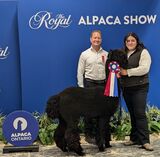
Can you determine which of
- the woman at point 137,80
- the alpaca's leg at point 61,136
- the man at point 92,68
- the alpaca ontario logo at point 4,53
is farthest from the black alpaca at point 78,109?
the alpaca ontario logo at point 4,53

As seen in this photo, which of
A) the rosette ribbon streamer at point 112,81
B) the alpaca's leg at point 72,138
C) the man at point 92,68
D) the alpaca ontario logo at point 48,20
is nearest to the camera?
the alpaca's leg at point 72,138

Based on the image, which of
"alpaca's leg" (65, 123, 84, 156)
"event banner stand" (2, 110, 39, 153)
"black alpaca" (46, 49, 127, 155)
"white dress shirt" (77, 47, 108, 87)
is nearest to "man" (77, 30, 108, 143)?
"white dress shirt" (77, 47, 108, 87)

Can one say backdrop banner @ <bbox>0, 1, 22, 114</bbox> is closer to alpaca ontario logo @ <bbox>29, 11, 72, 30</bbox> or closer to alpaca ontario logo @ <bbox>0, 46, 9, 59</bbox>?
alpaca ontario logo @ <bbox>0, 46, 9, 59</bbox>

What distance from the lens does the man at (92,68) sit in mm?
5168

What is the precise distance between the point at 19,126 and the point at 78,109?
0.77 metres

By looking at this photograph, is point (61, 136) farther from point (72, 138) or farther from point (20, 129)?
point (20, 129)

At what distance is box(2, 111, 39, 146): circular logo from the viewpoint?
4.73 meters

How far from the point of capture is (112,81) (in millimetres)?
4695

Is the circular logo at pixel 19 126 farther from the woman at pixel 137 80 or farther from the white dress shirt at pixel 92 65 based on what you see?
the woman at pixel 137 80

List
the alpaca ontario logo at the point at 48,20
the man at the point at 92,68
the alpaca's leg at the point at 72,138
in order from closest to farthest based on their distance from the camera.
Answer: the alpaca's leg at the point at 72,138 < the man at the point at 92,68 < the alpaca ontario logo at the point at 48,20

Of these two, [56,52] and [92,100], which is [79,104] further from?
[56,52]

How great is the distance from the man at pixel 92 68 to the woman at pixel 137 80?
1.51 feet

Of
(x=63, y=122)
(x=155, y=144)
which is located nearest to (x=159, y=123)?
(x=155, y=144)

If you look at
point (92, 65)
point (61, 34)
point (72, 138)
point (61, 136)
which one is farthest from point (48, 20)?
point (72, 138)
